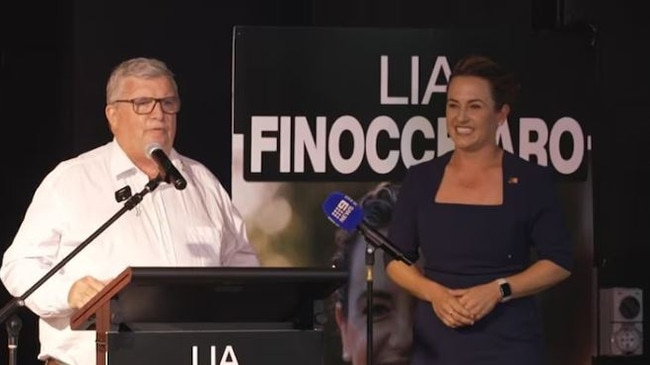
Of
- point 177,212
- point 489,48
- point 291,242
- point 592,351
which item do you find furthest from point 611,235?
point 177,212

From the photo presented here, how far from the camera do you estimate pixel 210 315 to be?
3.86 m

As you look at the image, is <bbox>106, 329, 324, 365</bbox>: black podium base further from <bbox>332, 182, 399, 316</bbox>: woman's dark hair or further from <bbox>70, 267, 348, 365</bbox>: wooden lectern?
<bbox>332, 182, 399, 316</bbox>: woman's dark hair

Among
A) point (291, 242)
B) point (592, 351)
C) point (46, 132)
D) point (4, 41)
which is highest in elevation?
point (4, 41)

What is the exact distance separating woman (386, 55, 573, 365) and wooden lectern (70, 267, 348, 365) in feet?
2.82

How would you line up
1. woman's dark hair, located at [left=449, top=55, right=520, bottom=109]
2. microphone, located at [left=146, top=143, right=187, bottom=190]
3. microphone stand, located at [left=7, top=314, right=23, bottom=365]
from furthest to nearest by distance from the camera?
woman's dark hair, located at [left=449, top=55, right=520, bottom=109], microphone stand, located at [left=7, top=314, right=23, bottom=365], microphone, located at [left=146, top=143, right=187, bottom=190]

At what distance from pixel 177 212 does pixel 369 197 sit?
44.6 inches

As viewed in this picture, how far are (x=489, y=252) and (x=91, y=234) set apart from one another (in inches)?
50.1

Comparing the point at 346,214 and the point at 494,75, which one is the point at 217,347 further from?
the point at 494,75

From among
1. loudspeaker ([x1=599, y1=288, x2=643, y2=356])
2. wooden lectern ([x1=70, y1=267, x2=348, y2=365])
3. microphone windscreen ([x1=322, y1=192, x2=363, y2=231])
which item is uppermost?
microphone windscreen ([x1=322, y1=192, x2=363, y2=231])

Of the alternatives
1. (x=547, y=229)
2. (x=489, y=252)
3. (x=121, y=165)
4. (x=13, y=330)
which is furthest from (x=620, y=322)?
(x=13, y=330)

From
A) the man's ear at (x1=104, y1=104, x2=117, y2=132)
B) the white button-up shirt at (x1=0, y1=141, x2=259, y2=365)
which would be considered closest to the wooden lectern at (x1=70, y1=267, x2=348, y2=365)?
the white button-up shirt at (x1=0, y1=141, x2=259, y2=365)

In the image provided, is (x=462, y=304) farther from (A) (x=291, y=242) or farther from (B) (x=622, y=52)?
(B) (x=622, y=52)

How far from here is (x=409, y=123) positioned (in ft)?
18.1

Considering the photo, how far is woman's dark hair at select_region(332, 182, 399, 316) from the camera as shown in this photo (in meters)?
5.48
